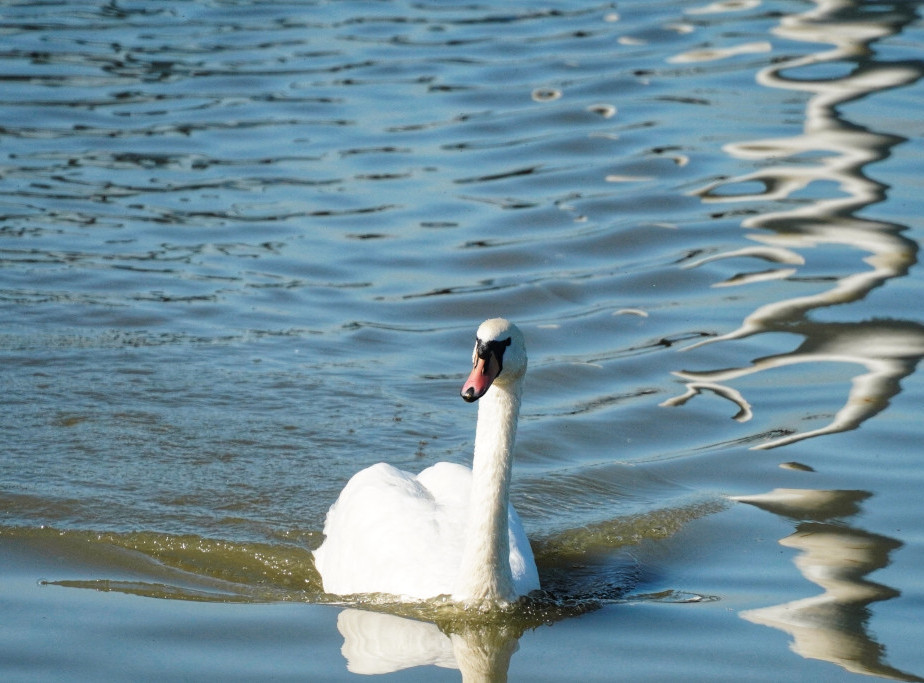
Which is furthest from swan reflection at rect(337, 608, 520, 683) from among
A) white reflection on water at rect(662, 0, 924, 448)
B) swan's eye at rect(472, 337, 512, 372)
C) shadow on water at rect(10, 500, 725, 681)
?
white reflection on water at rect(662, 0, 924, 448)

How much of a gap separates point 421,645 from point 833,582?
6.86ft

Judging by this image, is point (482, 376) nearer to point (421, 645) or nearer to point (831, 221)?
point (421, 645)

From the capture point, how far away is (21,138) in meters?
15.7

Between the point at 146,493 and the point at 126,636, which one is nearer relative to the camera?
the point at 126,636

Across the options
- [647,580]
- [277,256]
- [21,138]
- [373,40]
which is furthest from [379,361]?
[373,40]

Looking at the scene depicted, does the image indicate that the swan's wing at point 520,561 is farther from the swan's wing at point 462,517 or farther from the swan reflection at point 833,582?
the swan reflection at point 833,582

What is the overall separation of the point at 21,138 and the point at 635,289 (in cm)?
736

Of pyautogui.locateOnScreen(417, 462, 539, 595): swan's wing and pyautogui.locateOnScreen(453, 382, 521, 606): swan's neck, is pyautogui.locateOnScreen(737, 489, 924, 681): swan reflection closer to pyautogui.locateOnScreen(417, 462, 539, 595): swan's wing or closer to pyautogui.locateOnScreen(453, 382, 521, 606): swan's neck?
pyautogui.locateOnScreen(417, 462, 539, 595): swan's wing

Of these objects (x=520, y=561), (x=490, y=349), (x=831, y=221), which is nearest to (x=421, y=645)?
(x=520, y=561)

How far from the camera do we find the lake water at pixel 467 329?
6.57 metres

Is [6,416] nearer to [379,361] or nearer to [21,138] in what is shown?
[379,361]

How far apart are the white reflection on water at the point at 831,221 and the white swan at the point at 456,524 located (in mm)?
2625

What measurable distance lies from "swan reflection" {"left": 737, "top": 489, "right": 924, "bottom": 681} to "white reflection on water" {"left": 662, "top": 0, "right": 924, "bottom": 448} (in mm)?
950

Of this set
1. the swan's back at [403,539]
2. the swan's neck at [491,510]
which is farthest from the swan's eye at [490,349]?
the swan's back at [403,539]
